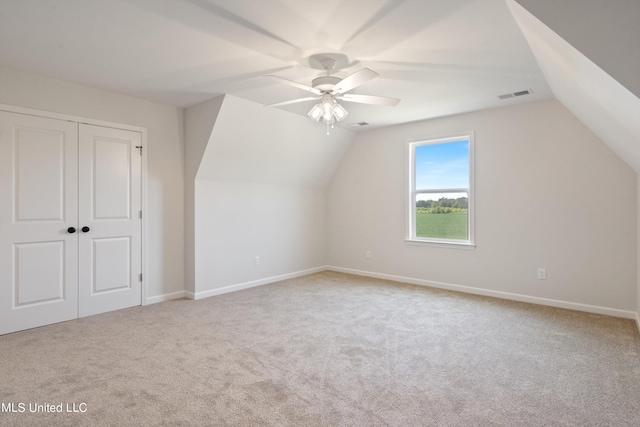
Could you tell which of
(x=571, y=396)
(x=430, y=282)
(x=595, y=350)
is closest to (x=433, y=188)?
(x=430, y=282)

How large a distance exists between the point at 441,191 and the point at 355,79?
2907 mm

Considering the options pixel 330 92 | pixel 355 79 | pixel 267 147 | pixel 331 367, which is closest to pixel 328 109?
pixel 330 92

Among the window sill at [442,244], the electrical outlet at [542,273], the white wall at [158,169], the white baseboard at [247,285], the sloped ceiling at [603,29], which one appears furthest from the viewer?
the window sill at [442,244]

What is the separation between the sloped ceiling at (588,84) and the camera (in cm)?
185

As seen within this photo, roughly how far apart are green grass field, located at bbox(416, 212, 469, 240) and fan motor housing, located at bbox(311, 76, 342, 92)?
2910 millimetres

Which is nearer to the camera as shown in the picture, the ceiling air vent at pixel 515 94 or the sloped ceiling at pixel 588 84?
the sloped ceiling at pixel 588 84

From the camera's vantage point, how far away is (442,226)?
16.6ft

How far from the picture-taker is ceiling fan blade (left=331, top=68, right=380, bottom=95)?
249 centimetres

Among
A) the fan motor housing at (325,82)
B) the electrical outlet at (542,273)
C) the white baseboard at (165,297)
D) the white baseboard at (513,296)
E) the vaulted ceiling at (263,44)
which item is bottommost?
the white baseboard at (165,297)

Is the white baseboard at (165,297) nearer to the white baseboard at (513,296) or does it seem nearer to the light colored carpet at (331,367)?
the light colored carpet at (331,367)

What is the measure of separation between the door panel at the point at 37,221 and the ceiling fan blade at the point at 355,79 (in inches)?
113

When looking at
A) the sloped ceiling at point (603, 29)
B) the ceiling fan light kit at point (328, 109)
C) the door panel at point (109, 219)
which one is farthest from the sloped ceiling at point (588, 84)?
the door panel at point (109, 219)

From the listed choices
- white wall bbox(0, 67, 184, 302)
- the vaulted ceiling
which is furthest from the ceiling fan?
white wall bbox(0, 67, 184, 302)

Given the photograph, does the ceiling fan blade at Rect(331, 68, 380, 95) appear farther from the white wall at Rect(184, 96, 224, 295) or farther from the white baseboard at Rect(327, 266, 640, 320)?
the white baseboard at Rect(327, 266, 640, 320)
